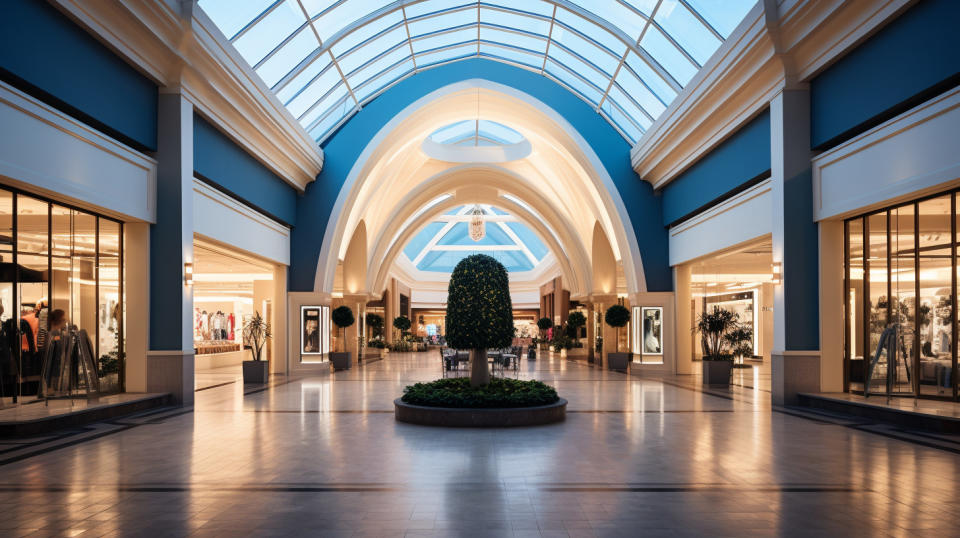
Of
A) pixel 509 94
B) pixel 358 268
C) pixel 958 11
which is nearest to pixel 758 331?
pixel 509 94

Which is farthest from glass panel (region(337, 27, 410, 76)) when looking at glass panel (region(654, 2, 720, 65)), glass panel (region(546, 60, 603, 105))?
glass panel (region(654, 2, 720, 65))

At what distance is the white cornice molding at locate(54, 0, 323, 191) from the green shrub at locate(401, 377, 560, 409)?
656cm

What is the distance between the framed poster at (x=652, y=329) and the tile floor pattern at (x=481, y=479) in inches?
361

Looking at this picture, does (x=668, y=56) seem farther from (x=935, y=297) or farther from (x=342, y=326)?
(x=342, y=326)

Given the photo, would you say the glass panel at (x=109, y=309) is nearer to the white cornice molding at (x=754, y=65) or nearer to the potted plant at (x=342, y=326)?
the potted plant at (x=342, y=326)

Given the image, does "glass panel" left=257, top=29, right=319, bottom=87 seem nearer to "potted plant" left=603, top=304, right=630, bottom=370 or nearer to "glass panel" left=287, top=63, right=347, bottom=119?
"glass panel" left=287, top=63, right=347, bottom=119

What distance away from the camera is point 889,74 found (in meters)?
9.10

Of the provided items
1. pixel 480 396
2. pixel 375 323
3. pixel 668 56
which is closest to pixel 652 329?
pixel 668 56

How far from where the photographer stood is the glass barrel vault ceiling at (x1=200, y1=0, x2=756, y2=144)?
547 inches

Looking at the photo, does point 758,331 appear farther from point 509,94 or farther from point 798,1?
point 798,1

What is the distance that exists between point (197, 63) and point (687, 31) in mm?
9610

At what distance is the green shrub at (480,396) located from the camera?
916 centimetres

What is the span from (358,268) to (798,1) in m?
19.9

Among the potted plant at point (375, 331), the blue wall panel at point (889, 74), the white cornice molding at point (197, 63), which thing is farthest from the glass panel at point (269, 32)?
the potted plant at point (375, 331)
